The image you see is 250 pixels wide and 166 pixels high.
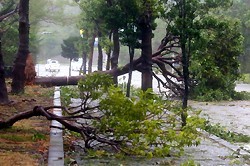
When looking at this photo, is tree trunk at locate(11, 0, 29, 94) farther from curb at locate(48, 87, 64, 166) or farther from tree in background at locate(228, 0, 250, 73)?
tree in background at locate(228, 0, 250, 73)

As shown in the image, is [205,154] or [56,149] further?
[205,154]

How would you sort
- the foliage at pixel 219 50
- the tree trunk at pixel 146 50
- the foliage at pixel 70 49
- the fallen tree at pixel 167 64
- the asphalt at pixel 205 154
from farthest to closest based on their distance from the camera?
1. the foliage at pixel 70 49
2. the fallen tree at pixel 167 64
3. the tree trunk at pixel 146 50
4. the foliage at pixel 219 50
5. the asphalt at pixel 205 154

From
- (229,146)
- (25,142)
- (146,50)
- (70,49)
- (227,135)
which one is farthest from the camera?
(70,49)

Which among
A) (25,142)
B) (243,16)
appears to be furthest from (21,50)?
(243,16)

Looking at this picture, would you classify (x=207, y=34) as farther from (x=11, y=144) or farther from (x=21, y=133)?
(x=11, y=144)

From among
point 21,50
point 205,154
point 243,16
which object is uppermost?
point 243,16

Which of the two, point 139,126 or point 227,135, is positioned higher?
point 139,126

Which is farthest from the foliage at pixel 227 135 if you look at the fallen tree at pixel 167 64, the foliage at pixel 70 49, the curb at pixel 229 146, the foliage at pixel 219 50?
the foliage at pixel 70 49

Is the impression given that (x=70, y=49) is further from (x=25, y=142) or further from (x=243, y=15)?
(x=25, y=142)

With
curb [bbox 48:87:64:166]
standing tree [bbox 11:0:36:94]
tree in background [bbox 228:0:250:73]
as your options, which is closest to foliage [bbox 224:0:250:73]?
tree in background [bbox 228:0:250:73]

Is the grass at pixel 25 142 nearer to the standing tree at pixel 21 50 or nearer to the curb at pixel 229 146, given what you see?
the curb at pixel 229 146

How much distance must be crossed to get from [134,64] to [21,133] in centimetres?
1325

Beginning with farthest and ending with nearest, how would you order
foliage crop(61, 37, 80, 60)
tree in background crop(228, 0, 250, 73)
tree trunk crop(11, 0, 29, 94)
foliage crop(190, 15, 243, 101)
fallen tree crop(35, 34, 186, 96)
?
1. foliage crop(61, 37, 80, 60)
2. tree in background crop(228, 0, 250, 73)
3. fallen tree crop(35, 34, 186, 96)
4. tree trunk crop(11, 0, 29, 94)
5. foliage crop(190, 15, 243, 101)

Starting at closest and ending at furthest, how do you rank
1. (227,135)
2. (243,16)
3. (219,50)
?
(227,135), (219,50), (243,16)
